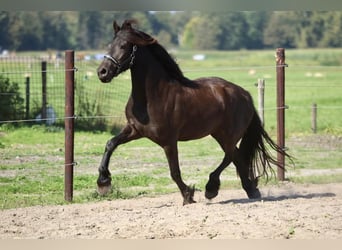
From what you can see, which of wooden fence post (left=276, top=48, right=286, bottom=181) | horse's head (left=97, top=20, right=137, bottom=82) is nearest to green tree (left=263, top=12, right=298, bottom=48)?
wooden fence post (left=276, top=48, right=286, bottom=181)

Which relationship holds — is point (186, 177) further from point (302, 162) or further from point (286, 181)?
point (302, 162)

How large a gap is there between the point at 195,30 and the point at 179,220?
209 feet

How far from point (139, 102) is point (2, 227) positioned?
216cm

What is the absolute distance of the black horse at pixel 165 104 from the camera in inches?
325

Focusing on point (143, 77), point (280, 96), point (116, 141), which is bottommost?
point (116, 141)

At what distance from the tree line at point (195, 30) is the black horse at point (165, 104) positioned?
3459cm

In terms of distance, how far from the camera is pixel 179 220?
7.34 m

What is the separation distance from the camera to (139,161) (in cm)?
1299

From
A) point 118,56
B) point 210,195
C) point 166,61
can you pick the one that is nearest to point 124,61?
point 118,56

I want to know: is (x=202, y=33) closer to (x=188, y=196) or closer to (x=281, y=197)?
(x=281, y=197)

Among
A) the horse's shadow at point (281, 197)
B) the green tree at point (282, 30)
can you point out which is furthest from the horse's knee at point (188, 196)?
the green tree at point (282, 30)

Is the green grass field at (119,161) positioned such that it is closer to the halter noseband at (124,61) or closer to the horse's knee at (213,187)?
the horse's knee at (213,187)

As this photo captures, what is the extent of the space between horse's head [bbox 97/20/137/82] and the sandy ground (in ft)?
5.18

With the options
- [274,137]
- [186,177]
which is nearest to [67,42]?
[274,137]
